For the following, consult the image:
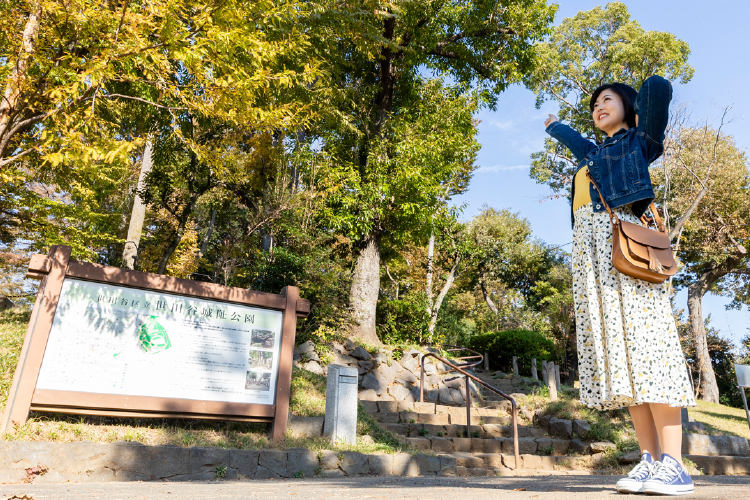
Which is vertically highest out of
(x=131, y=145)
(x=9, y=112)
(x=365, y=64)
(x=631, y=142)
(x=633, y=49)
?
(x=633, y=49)

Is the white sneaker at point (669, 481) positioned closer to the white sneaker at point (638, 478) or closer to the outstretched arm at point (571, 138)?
the white sneaker at point (638, 478)

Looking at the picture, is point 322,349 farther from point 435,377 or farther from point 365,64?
point 365,64

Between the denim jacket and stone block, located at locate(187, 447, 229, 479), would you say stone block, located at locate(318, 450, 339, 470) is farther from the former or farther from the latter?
the denim jacket

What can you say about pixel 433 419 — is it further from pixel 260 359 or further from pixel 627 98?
pixel 627 98

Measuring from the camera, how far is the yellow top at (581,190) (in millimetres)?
2814

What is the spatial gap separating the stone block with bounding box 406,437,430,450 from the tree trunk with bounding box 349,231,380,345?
15.3ft

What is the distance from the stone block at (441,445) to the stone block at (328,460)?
2046 mm

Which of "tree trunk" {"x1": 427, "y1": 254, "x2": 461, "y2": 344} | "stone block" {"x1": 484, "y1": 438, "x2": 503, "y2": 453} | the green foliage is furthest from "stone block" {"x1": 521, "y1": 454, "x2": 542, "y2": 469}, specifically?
the green foliage

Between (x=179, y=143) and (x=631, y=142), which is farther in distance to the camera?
(x=179, y=143)

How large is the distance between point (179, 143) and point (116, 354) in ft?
18.9

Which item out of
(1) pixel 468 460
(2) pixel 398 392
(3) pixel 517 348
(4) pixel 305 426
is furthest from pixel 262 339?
(3) pixel 517 348

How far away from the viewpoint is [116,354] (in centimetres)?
495

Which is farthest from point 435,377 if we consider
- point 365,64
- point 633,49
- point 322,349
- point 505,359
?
point 633,49

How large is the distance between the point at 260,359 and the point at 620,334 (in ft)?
14.0
